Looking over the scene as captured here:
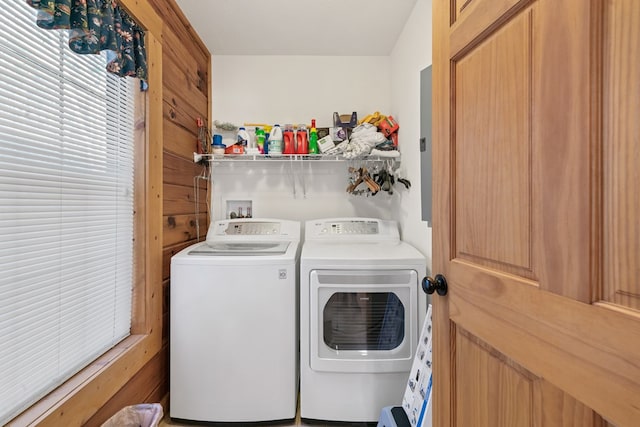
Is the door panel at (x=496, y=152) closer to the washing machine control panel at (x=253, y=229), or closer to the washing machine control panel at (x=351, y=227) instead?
the washing machine control panel at (x=351, y=227)

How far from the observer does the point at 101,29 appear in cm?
122

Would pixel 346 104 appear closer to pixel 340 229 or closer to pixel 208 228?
pixel 340 229

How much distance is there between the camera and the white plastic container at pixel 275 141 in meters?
2.24

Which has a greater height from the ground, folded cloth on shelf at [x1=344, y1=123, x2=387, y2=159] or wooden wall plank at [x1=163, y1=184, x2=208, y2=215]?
folded cloth on shelf at [x1=344, y1=123, x2=387, y2=159]

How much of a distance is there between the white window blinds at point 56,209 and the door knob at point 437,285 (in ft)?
4.51

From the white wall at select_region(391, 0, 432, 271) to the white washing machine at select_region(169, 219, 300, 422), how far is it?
35.1 inches

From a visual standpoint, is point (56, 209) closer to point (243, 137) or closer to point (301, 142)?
point (243, 137)

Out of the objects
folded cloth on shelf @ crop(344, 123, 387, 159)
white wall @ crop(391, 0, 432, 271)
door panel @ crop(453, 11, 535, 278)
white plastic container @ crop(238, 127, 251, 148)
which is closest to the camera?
door panel @ crop(453, 11, 535, 278)

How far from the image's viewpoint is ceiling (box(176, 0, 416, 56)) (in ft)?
6.09

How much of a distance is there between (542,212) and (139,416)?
70.1 inches

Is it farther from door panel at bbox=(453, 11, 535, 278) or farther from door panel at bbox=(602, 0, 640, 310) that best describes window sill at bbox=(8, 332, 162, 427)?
door panel at bbox=(602, 0, 640, 310)

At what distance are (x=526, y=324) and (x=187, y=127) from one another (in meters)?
2.21

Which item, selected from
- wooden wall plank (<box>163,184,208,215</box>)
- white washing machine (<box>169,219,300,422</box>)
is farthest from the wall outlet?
white washing machine (<box>169,219,300,422</box>)

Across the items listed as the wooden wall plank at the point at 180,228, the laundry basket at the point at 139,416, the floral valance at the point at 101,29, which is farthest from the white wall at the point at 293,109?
the laundry basket at the point at 139,416
